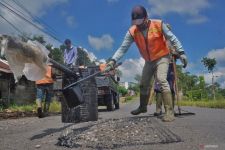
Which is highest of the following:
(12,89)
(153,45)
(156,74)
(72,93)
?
(12,89)

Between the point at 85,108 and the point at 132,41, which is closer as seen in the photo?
the point at 85,108

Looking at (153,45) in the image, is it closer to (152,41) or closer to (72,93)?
(152,41)

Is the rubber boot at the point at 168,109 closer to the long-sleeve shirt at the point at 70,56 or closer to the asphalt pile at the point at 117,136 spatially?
the asphalt pile at the point at 117,136

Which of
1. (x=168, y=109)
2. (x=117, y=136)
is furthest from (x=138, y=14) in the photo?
(x=117, y=136)

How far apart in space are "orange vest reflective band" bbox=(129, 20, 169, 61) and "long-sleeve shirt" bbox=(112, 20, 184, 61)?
0.30 feet

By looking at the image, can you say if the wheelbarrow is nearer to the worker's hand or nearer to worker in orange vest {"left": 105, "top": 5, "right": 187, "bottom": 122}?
worker in orange vest {"left": 105, "top": 5, "right": 187, "bottom": 122}

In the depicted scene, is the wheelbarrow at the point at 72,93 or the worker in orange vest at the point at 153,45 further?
the worker in orange vest at the point at 153,45

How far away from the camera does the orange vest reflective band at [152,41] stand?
26.8ft

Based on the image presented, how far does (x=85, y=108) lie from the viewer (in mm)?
7980

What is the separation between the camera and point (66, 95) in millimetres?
7223

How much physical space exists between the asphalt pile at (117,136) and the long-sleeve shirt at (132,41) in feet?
6.01

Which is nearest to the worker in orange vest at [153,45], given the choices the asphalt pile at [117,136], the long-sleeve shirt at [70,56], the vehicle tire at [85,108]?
the vehicle tire at [85,108]

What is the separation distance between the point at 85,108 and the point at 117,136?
1964 mm

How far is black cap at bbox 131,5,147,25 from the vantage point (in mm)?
8047
